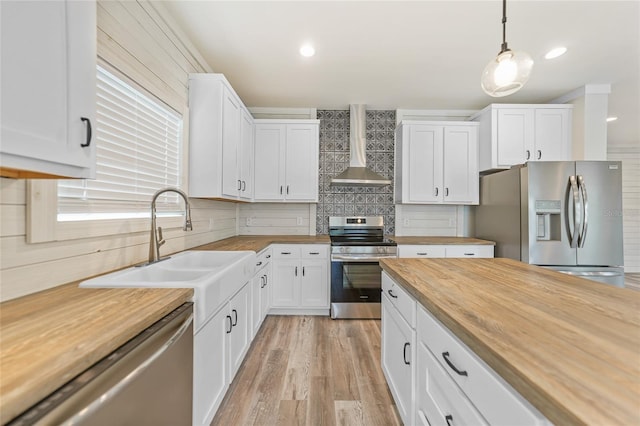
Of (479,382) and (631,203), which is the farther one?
(631,203)

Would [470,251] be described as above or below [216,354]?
above

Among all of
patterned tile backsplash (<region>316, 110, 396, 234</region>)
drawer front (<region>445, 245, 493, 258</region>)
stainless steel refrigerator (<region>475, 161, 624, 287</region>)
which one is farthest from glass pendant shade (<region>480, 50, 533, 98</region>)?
patterned tile backsplash (<region>316, 110, 396, 234</region>)

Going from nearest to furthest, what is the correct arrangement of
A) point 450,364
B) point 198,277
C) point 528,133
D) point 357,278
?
point 450,364, point 198,277, point 357,278, point 528,133

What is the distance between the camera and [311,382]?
197 cm

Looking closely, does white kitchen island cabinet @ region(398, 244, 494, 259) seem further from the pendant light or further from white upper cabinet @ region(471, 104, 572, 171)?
the pendant light

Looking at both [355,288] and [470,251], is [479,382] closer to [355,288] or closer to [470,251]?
[355,288]

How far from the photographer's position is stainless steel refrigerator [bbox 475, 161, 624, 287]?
262cm

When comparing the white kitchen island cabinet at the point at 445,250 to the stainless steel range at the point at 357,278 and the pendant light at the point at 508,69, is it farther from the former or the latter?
the pendant light at the point at 508,69

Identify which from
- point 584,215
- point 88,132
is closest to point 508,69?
point 88,132

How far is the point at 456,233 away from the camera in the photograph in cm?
381

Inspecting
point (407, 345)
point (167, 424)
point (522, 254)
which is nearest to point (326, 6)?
point (407, 345)

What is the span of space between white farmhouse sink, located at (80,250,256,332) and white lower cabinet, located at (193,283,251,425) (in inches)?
3.3

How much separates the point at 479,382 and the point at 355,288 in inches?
94.1

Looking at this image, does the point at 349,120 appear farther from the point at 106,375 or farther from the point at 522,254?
the point at 106,375
